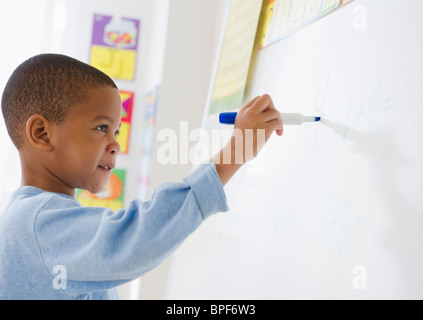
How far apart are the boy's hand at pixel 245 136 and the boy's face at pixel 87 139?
147 millimetres

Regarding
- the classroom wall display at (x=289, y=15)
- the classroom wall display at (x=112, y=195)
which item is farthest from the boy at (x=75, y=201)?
the classroom wall display at (x=112, y=195)

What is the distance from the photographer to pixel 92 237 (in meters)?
0.43

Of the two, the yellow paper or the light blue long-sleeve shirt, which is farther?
the yellow paper

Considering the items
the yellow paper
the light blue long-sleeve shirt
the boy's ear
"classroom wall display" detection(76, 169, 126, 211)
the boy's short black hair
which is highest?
the boy's short black hair

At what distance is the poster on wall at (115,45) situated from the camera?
5.65 feet

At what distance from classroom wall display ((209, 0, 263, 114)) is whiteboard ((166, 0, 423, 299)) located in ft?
0.22

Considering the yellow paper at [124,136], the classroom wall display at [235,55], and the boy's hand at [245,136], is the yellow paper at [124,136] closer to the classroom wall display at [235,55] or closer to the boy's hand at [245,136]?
the classroom wall display at [235,55]

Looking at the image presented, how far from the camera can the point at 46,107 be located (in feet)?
1.72

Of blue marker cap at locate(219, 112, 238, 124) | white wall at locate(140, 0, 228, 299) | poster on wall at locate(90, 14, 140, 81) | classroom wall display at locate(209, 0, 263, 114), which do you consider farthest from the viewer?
poster on wall at locate(90, 14, 140, 81)

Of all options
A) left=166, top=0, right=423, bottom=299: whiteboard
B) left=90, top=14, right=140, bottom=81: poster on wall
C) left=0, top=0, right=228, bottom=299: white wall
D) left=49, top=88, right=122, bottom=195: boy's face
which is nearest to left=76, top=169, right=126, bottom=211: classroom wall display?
left=0, top=0, right=228, bottom=299: white wall

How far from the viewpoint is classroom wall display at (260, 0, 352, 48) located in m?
0.53

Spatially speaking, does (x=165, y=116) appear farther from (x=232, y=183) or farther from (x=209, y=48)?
(x=232, y=183)

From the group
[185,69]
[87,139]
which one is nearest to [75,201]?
[87,139]

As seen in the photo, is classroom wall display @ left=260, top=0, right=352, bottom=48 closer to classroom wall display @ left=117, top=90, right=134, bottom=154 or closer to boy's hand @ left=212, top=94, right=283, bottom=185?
boy's hand @ left=212, top=94, right=283, bottom=185
